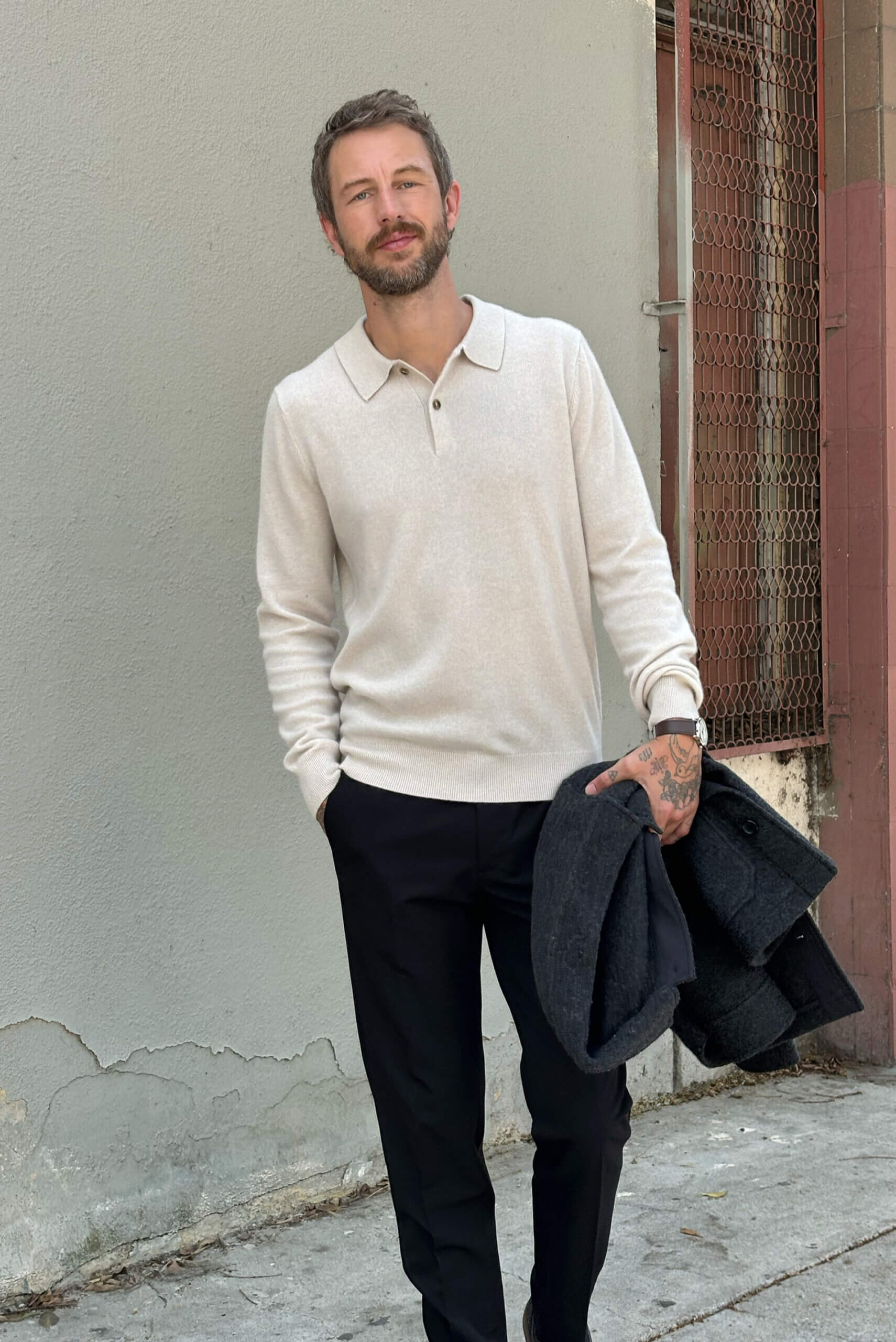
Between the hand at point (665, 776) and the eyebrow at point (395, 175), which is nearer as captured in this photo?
the hand at point (665, 776)

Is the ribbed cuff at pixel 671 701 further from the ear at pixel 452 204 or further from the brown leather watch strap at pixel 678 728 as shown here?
the ear at pixel 452 204

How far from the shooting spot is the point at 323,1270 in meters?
3.33

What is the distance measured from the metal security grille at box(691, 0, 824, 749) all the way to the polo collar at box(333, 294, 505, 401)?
220 cm

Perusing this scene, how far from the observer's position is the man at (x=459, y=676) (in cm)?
240

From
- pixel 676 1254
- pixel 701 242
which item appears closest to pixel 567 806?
pixel 676 1254

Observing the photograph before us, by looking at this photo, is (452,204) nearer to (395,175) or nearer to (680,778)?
(395,175)

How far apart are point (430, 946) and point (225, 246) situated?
71.8 inches

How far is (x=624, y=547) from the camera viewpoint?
247 cm

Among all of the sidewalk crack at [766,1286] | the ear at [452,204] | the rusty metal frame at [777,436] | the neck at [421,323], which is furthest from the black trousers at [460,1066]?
the rusty metal frame at [777,436]

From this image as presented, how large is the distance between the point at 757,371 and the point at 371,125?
2.67 metres

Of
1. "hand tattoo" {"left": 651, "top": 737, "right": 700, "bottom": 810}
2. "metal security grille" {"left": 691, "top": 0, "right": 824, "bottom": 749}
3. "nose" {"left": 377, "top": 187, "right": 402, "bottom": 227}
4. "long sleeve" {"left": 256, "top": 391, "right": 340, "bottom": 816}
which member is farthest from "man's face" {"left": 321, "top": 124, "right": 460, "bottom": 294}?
"metal security grille" {"left": 691, "top": 0, "right": 824, "bottom": 749}

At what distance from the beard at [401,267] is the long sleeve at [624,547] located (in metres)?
0.29

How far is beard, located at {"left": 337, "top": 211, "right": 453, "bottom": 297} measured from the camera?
2430 millimetres

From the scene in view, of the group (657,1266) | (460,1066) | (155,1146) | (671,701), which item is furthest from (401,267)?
(657,1266)
